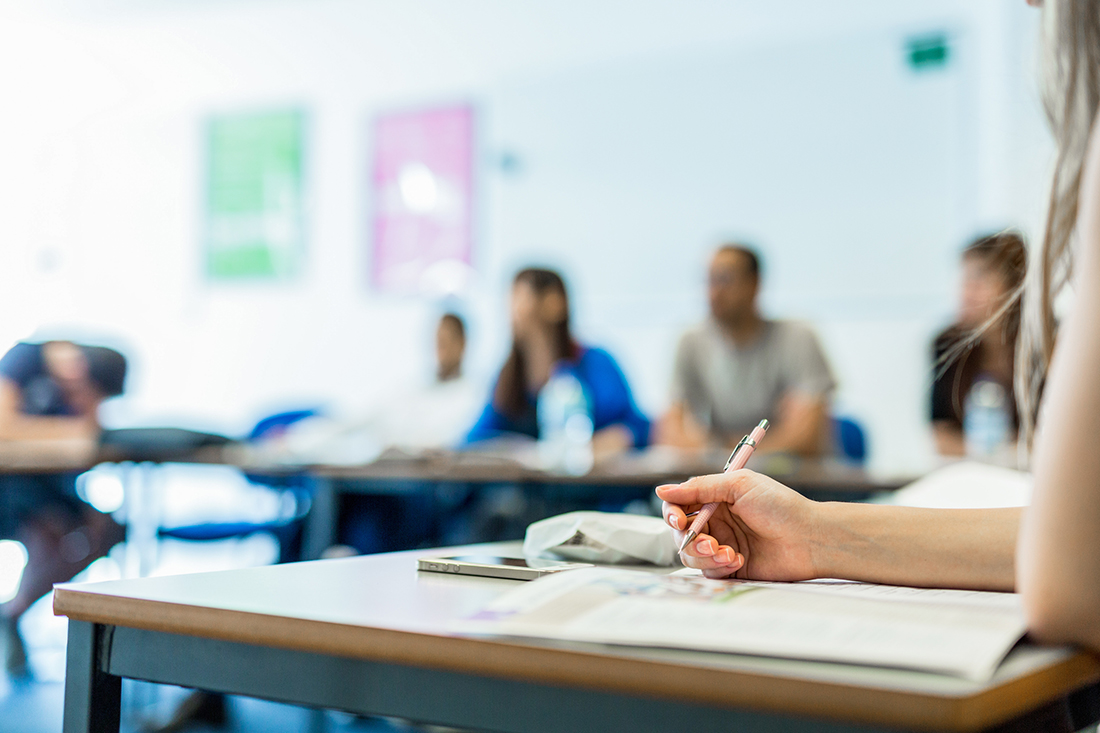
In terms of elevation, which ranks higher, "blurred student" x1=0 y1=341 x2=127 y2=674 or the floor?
"blurred student" x1=0 y1=341 x2=127 y2=674

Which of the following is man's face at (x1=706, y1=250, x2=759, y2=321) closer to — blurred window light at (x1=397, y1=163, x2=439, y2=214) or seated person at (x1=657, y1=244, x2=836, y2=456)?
seated person at (x1=657, y1=244, x2=836, y2=456)

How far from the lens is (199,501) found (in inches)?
209

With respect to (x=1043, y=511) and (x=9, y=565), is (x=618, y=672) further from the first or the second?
(x=9, y=565)

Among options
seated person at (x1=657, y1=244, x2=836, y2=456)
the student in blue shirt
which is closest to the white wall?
seated person at (x1=657, y1=244, x2=836, y2=456)

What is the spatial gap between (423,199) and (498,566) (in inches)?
171

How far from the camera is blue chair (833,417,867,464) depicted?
3348 mm

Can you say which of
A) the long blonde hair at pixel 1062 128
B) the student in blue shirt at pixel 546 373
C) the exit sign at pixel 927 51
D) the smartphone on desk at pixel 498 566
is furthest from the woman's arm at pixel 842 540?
the exit sign at pixel 927 51

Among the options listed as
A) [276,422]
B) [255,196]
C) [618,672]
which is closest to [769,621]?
[618,672]

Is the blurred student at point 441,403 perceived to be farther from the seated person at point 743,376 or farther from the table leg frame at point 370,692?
the table leg frame at point 370,692

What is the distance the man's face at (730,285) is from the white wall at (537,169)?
882 millimetres

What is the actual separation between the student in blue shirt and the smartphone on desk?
8.52 ft

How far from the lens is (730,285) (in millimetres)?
3344

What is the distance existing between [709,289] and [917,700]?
301cm

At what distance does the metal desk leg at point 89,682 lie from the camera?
0.65m
